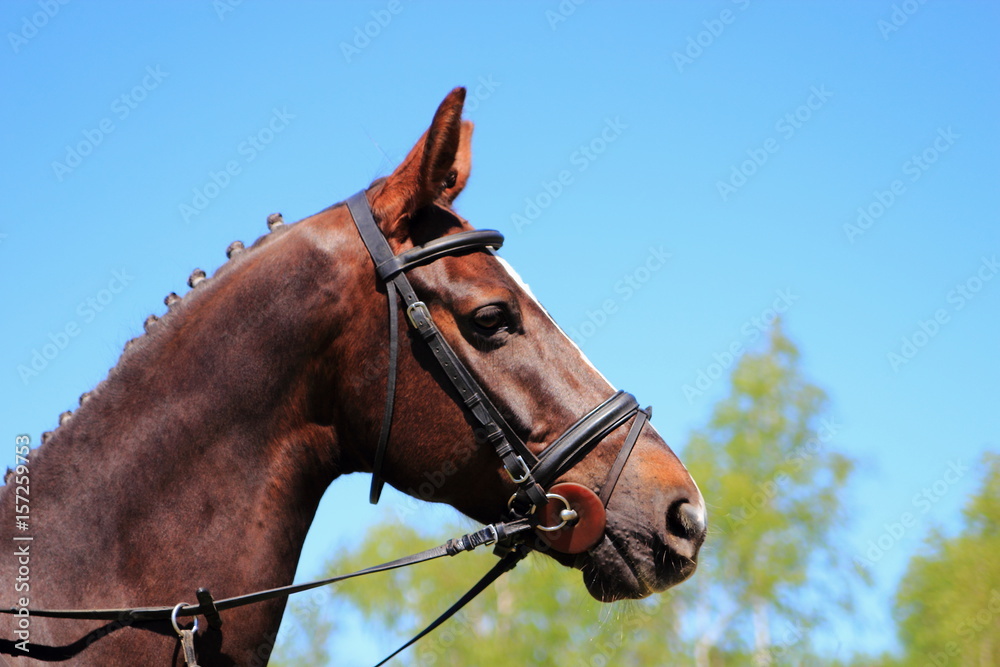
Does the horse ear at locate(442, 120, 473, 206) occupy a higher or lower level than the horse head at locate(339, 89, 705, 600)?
higher

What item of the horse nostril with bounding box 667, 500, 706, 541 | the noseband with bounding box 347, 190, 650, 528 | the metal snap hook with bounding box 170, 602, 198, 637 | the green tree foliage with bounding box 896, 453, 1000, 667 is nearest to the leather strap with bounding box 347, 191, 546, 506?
the noseband with bounding box 347, 190, 650, 528

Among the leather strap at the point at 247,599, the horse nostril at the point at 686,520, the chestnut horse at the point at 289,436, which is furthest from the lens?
the horse nostril at the point at 686,520

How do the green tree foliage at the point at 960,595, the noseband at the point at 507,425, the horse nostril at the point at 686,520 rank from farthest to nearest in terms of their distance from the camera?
1. the green tree foliage at the point at 960,595
2. the noseband at the point at 507,425
3. the horse nostril at the point at 686,520

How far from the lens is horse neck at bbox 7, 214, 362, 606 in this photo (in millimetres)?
3137

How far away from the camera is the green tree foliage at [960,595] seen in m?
22.1

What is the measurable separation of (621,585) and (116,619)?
6.27ft

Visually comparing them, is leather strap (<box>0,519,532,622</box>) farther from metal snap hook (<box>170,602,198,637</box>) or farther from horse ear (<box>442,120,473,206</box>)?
horse ear (<box>442,120,473,206</box>)

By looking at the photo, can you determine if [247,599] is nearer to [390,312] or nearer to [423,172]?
Result: [390,312]

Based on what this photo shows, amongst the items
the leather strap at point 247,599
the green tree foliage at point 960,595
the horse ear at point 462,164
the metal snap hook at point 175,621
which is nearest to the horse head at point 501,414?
the leather strap at point 247,599

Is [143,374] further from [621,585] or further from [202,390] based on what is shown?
[621,585]

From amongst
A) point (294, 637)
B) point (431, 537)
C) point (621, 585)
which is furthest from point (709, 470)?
point (621, 585)

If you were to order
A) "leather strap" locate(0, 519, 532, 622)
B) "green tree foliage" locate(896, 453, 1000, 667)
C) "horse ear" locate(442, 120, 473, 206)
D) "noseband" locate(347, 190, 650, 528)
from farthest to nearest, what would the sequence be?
"green tree foliage" locate(896, 453, 1000, 667)
"horse ear" locate(442, 120, 473, 206)
"noseband" locate(347, 190, 650, 528)
"leather strap" locate(0, 519, 532, 622)

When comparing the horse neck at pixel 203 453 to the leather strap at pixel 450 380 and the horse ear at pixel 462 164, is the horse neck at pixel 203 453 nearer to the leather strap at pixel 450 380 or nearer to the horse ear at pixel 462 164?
the leather strap at pixel 450 380

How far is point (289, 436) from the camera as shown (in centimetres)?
346
